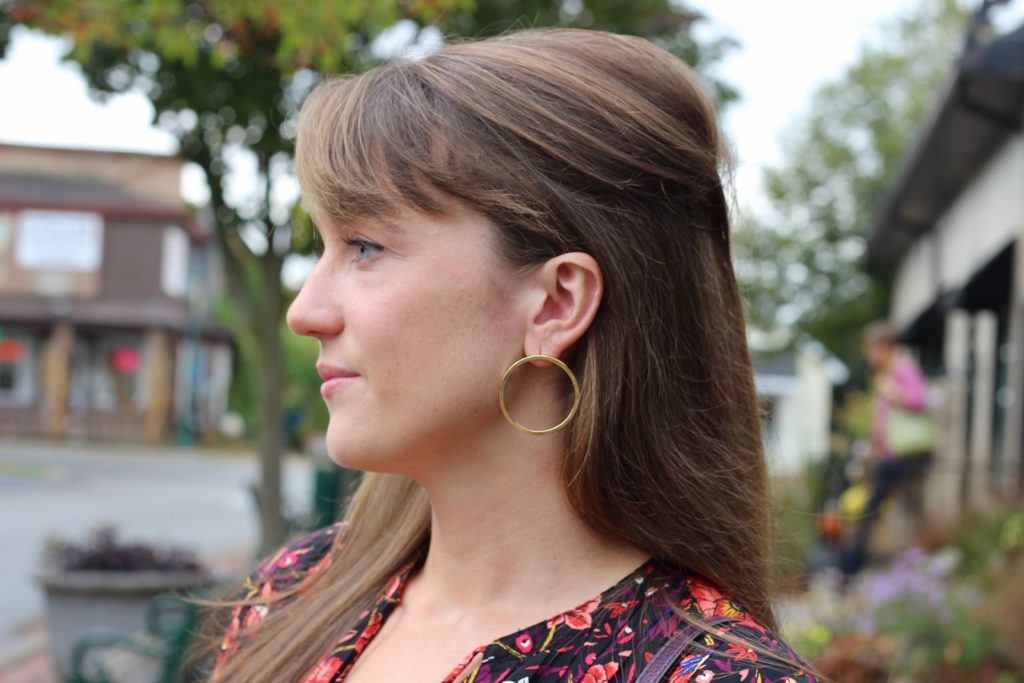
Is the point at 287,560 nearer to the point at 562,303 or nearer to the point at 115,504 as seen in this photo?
the point at 562,303

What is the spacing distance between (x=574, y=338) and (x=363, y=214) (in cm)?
35

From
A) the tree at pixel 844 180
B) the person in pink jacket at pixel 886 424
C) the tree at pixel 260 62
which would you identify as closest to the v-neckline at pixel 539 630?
the tree at pixel 260 62

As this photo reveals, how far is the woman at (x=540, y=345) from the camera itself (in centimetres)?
164

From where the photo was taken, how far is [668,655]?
1.52 metres

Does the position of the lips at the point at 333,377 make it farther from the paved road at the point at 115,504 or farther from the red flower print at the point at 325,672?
the paved road at the point at 115,504

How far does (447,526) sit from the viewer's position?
182cm

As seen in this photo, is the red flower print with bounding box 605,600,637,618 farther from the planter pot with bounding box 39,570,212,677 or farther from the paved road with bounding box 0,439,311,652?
the paved road with bounding box 0,439,311,652

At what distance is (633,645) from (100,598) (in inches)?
185

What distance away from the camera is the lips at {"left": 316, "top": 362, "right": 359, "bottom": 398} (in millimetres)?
1729

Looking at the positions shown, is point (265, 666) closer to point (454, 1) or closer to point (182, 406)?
point (454, 1)

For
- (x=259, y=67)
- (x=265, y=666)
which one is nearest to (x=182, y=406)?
(x=259, y=67)

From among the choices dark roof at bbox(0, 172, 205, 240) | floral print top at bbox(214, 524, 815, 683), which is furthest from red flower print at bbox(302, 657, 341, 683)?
dark roof at bbox(0, 172, 205, 240)

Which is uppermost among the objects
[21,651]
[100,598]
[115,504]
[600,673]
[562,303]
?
[562,303]

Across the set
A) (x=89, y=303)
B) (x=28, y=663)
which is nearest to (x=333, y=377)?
(x=28, y=663)
